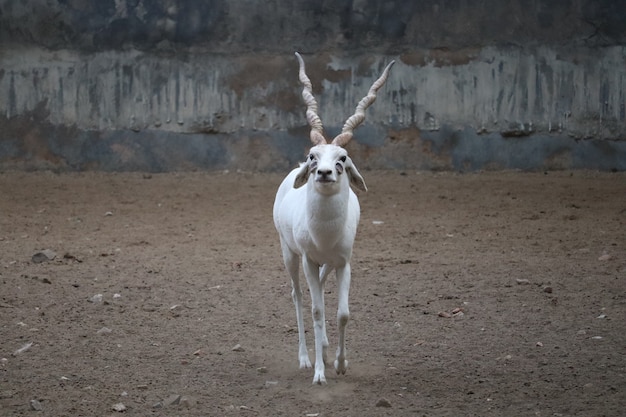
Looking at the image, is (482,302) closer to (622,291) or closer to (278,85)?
(622,291)

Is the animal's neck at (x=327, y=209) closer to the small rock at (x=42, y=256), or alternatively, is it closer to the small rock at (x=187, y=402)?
the small rock at (x=187, y=402)

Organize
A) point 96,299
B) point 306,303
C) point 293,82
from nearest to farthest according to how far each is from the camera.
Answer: point 96,299 → point 306,303 → point 293,82

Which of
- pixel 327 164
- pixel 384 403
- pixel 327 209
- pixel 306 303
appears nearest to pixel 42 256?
pixel 306 303

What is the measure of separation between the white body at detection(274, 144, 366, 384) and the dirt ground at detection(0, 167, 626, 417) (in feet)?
0.96

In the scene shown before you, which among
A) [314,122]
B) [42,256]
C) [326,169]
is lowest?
[42,256]

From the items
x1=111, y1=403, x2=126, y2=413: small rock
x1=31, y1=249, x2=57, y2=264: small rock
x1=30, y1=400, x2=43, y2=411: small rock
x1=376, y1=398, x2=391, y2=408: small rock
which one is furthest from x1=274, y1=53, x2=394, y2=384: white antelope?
x1=31, y1=249, x2=57, y2=264: small rock

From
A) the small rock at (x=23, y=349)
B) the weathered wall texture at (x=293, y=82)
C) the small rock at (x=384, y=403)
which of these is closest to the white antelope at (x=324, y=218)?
the small rock at (x=384, y=403)

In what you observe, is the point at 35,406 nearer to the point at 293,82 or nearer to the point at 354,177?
the point at 354,177

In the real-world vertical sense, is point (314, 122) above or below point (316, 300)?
above

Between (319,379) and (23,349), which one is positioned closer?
(319,379)

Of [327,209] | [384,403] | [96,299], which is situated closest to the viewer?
[384,403]

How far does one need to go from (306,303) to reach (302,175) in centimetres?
225

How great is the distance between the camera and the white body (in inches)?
232

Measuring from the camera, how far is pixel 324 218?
5.98 meters
